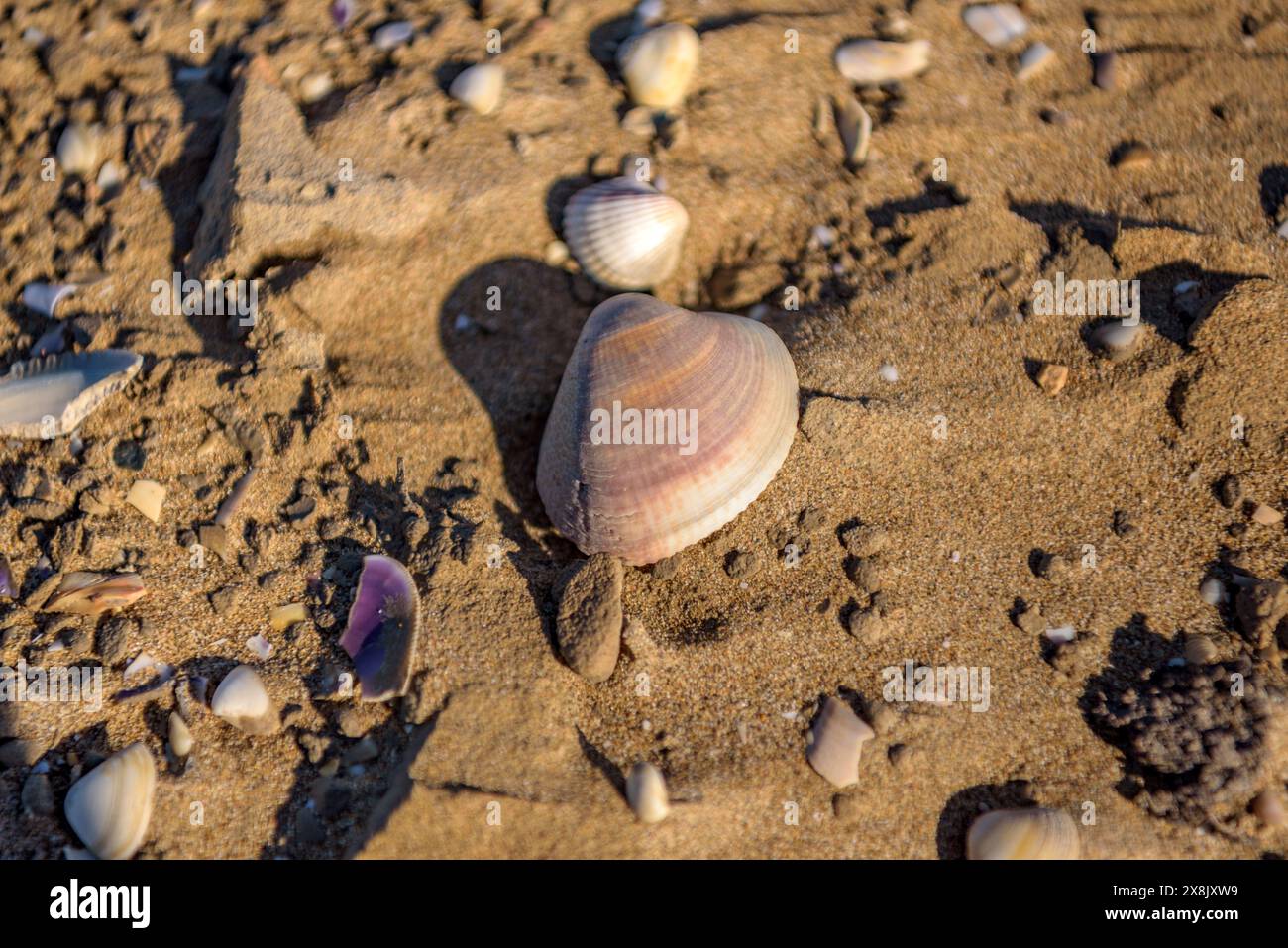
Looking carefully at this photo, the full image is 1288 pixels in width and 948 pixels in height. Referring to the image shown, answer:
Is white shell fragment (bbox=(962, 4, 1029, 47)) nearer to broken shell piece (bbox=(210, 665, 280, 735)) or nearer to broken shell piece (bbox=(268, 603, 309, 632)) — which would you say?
broken shell piece (bbox=(268, 603, 309, 632))

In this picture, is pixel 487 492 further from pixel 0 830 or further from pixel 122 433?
pixel 0 830

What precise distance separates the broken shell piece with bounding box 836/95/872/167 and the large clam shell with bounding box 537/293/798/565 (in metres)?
1.04

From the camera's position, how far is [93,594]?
2516 millimetres

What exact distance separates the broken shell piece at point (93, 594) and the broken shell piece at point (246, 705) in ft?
1.50

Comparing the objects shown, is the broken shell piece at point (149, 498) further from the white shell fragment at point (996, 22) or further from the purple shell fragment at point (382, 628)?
the white shell fragment at point (996, 22)

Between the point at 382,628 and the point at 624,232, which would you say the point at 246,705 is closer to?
the point at 382,628

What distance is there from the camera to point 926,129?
3123 mm

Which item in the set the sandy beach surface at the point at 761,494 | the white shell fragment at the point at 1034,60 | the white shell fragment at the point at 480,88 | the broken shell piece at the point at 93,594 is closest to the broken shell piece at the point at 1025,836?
the sandy beach surface at the point at 761,494

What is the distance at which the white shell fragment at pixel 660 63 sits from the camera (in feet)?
9.88

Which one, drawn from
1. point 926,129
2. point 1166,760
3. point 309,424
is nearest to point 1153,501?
point 1166,760

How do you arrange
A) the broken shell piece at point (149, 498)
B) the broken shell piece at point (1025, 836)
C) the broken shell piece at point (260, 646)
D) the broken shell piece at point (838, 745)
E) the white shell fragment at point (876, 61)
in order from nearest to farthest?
the broken shell piece at point (1025, 836) → the broken shell piece at point (838, 745) → the broken shell piece at point (260, 646) → the broken shell piece at point (149, 498) → the white shell fragment at point (876, 61)

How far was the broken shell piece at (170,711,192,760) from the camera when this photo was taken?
2.34 meters

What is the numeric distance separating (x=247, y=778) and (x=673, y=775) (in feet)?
3.91

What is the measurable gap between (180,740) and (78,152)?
2227 mm
